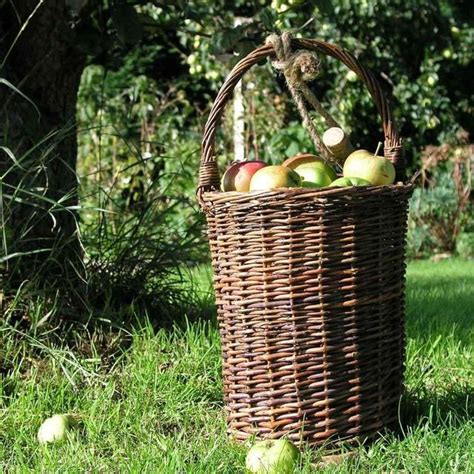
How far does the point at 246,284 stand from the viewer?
89.2 inches

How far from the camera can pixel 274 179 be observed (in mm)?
2254

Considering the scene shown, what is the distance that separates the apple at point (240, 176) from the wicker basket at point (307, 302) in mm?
104

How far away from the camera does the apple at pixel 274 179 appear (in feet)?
7.38

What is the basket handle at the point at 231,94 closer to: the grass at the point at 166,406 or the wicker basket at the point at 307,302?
the wicker basket at the point at 307,302

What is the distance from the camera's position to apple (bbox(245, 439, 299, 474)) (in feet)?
6.64

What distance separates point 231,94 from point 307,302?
0.59 m

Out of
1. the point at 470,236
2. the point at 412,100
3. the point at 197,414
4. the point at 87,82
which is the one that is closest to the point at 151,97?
the point at 87,82

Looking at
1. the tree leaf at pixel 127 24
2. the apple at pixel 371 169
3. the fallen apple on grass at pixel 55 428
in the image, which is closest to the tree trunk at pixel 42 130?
the tree leaf at pixel 127 24

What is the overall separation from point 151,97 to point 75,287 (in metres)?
4.74

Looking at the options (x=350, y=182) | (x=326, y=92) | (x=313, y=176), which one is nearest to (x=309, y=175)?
(x=313, y=176)

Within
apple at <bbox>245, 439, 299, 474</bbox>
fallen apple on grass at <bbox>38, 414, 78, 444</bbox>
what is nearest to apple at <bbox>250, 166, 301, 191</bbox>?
apple at <bbox>245, 439, 299, 474</bbox>

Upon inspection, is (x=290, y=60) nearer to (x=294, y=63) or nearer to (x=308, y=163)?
(x=294, y=63)

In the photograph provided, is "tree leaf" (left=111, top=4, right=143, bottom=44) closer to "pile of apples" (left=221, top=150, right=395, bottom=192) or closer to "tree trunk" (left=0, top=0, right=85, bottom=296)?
"tree trunk" (left=0, top=0, right=85, bottom=296)

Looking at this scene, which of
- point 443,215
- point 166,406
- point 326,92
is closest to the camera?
point 166,406
